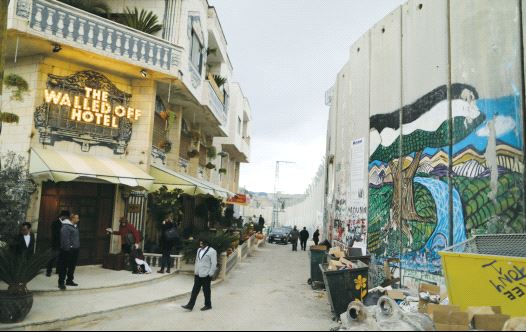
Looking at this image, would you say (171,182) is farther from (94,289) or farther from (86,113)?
(94,289)

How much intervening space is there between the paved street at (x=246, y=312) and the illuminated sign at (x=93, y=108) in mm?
6750

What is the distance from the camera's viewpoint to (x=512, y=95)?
342 inches

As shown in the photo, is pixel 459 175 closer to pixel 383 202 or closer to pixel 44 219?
pixel 383 202

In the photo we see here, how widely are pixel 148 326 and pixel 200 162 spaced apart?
52.6 ft

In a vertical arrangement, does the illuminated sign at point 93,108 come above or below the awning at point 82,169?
above

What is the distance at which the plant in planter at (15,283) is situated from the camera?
6.72 meters

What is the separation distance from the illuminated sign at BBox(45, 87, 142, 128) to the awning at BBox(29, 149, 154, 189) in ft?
4.25

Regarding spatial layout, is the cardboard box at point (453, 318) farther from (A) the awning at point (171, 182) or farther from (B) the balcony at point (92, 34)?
(B) the balcony at point (92, 34)

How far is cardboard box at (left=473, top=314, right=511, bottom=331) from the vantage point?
5.62 m

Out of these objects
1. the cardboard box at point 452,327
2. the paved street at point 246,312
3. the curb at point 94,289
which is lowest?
the paved street at point 246,312

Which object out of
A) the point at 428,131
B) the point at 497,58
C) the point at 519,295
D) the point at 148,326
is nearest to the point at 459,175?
the point at 428,131

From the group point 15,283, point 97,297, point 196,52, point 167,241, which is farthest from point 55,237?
point 196,52

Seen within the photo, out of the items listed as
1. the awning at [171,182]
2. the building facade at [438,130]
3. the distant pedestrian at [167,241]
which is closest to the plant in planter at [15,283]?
the distant pedestrian at [167,241]

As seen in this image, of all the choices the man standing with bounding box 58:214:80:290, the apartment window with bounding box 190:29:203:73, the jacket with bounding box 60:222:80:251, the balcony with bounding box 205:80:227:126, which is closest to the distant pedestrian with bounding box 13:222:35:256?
the man standing with bounding box 58:214:80:290
